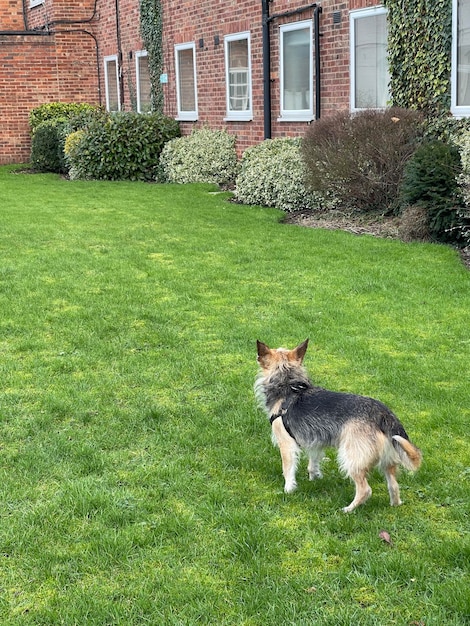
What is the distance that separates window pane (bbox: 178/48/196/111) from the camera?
1867 cm

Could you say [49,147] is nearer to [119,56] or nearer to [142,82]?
[142,82]

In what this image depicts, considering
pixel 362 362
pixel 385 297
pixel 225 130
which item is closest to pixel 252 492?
pixel 362 362

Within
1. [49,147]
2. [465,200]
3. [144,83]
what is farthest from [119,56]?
[465,200]

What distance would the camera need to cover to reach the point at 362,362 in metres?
5.70

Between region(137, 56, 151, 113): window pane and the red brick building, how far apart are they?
3cm

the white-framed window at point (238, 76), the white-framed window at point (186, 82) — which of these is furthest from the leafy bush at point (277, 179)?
the white-framed window at point (186, 82)

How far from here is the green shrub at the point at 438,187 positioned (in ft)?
30.6

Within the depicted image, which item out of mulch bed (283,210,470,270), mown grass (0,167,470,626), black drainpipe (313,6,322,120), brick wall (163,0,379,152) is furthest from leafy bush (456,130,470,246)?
black drainpipe (313,6,322,120)

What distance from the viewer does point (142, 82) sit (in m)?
21.3

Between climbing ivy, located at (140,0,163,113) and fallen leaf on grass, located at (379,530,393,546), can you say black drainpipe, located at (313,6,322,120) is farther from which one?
fallen leaf on grass, located at (379,530,393,546)

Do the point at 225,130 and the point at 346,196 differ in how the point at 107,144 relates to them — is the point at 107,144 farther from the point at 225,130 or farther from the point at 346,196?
the point at 346,196

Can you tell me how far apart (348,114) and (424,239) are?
2667 millimetres

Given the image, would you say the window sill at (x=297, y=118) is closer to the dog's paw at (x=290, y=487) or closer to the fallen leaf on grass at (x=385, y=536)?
the dog's paw at (x=290, y=487)

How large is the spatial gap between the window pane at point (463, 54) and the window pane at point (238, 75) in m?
6.18
